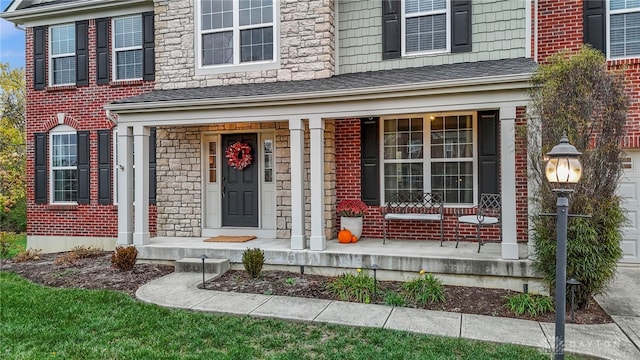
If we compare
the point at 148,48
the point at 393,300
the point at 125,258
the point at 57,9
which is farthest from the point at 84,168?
the point at 393,300

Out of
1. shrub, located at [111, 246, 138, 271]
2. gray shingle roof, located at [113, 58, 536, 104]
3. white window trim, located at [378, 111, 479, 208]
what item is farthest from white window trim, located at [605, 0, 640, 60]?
shrub, located at [111, 246, 138, 271]

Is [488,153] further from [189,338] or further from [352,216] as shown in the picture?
[189,338]

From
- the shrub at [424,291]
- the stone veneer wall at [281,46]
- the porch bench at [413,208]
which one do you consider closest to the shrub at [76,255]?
the stone veneer wall at [281,46]

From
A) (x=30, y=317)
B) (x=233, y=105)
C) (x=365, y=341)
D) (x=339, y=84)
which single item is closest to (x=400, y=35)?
(x=339, y=84)

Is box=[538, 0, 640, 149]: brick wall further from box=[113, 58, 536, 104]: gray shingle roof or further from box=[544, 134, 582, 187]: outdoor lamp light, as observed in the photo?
box=[544, 134, 582, 187]: outdoor lamp light

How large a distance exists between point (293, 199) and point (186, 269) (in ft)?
6.82

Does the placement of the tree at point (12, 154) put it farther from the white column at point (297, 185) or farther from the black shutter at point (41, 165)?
the white column at point (297, 185)

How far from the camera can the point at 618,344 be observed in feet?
13.5

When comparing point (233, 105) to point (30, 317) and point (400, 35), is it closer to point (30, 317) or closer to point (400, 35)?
point (400, 35)

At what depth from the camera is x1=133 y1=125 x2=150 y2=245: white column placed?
25.0 ft

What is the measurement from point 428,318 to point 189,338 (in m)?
2.61

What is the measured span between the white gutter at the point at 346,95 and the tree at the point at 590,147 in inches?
29.5

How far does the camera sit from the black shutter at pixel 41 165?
32.6ft

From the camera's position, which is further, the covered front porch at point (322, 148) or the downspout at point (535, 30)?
the downspout at point (535, 30)
